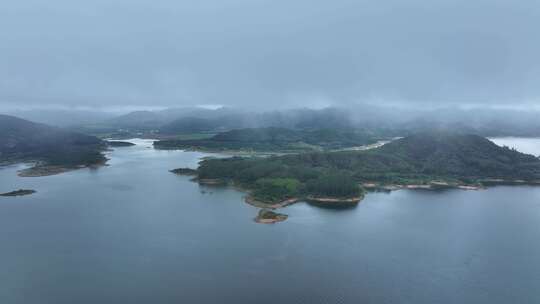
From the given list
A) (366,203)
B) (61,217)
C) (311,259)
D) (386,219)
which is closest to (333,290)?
(311,259)

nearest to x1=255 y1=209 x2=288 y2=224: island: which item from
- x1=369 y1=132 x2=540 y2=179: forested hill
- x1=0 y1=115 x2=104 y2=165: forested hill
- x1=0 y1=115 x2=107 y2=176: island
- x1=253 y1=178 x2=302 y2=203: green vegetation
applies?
x1=253 y1=178 x2=302 y2=203: green vegetation

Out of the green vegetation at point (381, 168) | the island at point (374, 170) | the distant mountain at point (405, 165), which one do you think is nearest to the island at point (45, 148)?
the island at point (374, 170)

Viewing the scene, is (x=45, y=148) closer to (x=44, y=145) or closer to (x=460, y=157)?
(x=44, y=145)

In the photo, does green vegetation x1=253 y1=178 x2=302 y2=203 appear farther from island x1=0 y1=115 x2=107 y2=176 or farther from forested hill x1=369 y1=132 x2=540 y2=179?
island x1=0 y1=115 x2=107 y2=176

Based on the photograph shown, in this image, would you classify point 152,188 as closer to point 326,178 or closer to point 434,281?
point 326,178

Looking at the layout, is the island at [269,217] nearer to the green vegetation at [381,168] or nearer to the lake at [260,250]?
the lake at [260,250]

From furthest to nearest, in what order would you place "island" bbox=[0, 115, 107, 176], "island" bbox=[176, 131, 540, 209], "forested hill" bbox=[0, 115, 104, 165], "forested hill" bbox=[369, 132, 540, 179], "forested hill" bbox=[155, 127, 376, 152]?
"forested hill" bbox=[155, 127, 376, 152]
"forested hill" bbox=[0, 115, 104, 165]
"island" bbox=[0, 115, 107, 176]
"forested hill" bbox=[369, 132, 540, 179]
"island" bbox=[176, 131, 540, 209]

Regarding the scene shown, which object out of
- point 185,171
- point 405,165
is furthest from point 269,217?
point 405,165
